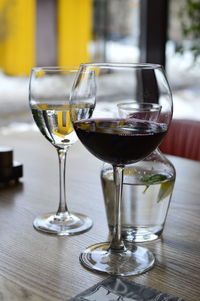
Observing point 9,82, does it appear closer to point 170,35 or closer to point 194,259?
point 170,35

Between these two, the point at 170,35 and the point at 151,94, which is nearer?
the point at 151,94

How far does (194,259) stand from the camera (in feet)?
2.07

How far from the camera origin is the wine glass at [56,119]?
0.71 m

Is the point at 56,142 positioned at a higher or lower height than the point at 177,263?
higher

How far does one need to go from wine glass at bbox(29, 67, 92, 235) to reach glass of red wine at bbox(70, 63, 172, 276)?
10 centimetres

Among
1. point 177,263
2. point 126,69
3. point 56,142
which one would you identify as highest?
point 126,69

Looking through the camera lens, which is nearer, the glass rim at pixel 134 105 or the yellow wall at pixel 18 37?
the glass rim at pixel 134 105

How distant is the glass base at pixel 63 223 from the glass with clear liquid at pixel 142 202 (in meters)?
0.05

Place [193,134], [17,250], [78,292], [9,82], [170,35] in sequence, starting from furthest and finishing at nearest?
[9,82], [170,35], [193,134], [17,250], [78,292]

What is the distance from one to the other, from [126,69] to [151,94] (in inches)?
1.8

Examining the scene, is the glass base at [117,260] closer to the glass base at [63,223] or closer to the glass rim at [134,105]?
the glass base at [63,223]

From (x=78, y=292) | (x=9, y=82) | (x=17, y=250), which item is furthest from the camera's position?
(x=9, y=82)

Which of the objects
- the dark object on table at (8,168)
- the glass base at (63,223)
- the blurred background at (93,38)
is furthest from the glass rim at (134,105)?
the blurred background at (93,38)

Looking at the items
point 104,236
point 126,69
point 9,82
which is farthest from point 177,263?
point 9,82
